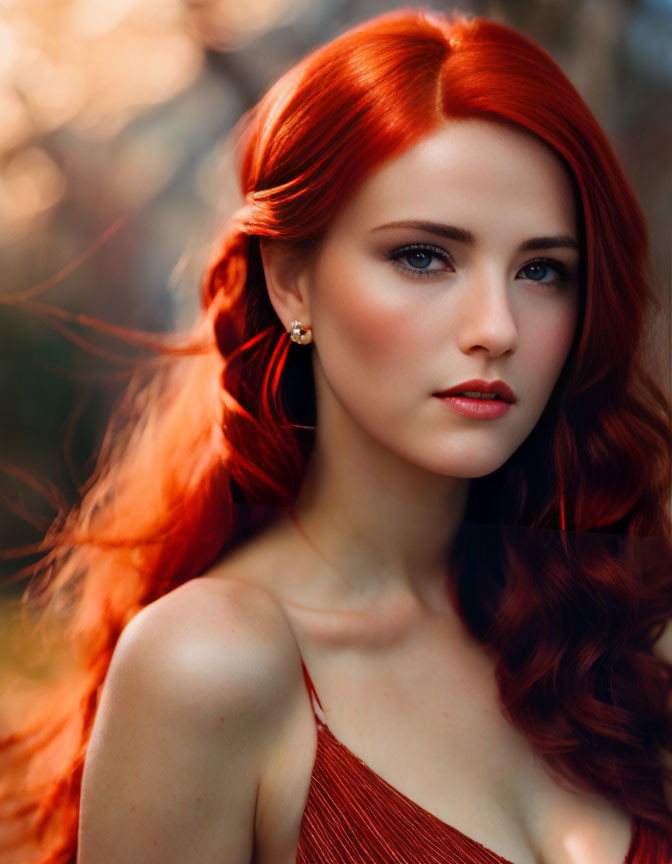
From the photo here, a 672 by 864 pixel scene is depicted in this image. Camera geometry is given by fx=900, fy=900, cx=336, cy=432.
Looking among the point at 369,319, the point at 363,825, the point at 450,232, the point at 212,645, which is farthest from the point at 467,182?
the point at 363,825

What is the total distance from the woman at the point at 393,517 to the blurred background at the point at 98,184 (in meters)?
0.07

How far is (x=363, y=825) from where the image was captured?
92 cm

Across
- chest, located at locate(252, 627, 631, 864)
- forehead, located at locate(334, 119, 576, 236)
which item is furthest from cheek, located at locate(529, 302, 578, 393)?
chest, located at locate(252, 627, 631, 864)

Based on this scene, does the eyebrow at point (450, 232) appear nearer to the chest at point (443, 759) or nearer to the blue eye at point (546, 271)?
the blue eye at point (546, 271)

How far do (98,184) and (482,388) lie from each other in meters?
0.64

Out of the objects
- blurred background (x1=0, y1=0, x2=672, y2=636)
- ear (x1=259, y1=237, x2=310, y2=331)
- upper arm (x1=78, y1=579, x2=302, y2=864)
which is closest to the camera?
upper arm (x1=78, y1=579, x2=302, y2=864)

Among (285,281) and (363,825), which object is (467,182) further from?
Result: (363,825)

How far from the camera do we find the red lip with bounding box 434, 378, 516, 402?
92 centimetres

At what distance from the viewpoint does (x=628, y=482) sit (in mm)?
1149

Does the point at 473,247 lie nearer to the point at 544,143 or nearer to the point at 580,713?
the point at 544,143

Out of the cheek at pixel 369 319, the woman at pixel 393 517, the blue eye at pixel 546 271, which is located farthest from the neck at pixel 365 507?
the blue eye at pixel 546 271

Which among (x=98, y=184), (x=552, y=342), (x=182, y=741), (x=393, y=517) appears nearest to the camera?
(x=182, y=741)

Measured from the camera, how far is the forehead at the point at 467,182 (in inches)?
35.4

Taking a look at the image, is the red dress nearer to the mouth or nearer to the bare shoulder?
the bare shoulder
